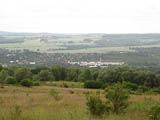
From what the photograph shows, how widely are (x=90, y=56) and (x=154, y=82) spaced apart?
96.2 metres

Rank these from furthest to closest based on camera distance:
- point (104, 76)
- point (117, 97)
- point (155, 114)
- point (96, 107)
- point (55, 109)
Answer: point (104, 76) → point (55, 109) → point (117, 97) → point (96, 107) → point (155, 114)

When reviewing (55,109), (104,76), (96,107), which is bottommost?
(104,76)

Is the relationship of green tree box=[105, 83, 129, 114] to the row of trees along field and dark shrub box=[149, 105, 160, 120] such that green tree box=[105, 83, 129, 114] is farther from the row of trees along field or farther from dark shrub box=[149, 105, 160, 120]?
the row of trees along field

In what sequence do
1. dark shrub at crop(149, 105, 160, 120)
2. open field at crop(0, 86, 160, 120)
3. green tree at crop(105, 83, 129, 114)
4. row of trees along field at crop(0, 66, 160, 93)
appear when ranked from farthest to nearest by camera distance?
row of trees along field at crop(0, 66, 160, 93), green tree at crop(105, 83, 129, 114), open field at crop(0, 86, 160, 120), dark shrub at crop(149, 105, 160, 120)

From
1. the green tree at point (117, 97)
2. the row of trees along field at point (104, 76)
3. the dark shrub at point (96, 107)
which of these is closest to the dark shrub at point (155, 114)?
the dark shrub at point (96, 107)

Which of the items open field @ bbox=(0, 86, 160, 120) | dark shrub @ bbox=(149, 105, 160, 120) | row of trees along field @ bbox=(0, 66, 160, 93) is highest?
dark shrub @ bbox=(149, 105, 160, 120)

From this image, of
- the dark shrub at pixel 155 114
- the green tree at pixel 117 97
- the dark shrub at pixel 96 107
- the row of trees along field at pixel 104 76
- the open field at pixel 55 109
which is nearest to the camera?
the dark shrub at pixel 155 114

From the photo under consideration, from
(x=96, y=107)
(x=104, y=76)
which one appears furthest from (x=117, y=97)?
(x=104, y=76)

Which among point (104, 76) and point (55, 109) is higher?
point (55, 109)

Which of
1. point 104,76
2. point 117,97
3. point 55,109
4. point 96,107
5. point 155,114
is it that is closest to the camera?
point 155,114

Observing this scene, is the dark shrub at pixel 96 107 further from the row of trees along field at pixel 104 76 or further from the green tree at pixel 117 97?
the row of trees along field at pixel 104 76

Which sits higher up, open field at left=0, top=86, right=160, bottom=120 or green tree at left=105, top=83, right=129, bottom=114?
green tree at left=105, top=83, right=129, bottom=114

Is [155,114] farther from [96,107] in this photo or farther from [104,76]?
[104,76]

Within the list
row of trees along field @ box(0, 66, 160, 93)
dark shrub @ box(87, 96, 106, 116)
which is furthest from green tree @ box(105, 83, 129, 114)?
row of trees along field @ box(0, 66, 160, 93)
